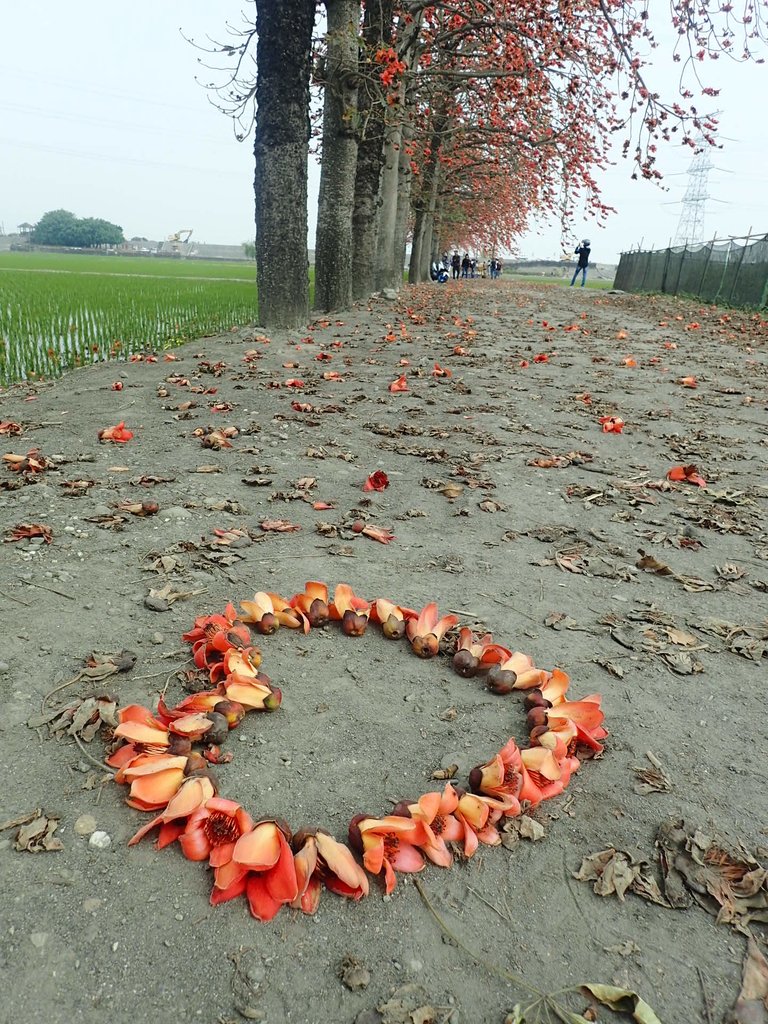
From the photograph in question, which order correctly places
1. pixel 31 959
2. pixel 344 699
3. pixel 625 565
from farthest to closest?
pixel 625 565, pixel 344 699, pixel 31 959

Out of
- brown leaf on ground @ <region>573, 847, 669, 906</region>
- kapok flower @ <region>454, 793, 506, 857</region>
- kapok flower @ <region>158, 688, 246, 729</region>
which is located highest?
kapok flower @ <region>158, 688, 246, 729</region>

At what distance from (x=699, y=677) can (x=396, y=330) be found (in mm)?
8131

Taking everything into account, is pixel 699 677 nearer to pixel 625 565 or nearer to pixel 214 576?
pixel 625 565

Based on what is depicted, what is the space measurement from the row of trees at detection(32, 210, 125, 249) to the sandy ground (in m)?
115

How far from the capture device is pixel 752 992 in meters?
1.16

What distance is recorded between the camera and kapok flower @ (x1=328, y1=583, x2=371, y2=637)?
2.16m

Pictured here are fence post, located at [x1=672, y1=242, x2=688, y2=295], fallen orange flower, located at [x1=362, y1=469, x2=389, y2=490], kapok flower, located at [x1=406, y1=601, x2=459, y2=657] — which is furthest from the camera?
fence post, located at [x1=672, y1=242, x2=688, y2=295]

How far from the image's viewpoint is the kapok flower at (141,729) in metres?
1.53

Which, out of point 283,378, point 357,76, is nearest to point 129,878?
point 283,378

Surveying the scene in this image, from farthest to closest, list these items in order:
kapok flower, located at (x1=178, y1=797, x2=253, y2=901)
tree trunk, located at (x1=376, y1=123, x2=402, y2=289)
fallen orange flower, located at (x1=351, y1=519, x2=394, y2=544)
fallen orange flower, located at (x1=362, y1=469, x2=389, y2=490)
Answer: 1. tree trunk, located at (x1=376, y1=123, x2=402, y2=289)
2. fallen orange flower, located at (x1=362, y1=469, x2=389, y2=490)
3. fallen orange flower, located at (x1=351, y1=519, x2=394, y2=544)
4. kapok flower, located at (x1=178, y1=797, x2=253, y2=901)

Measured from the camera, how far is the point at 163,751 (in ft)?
5.10

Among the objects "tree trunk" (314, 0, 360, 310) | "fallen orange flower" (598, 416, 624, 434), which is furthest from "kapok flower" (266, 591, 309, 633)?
"tree trunk" (314, 0, 360, 310)

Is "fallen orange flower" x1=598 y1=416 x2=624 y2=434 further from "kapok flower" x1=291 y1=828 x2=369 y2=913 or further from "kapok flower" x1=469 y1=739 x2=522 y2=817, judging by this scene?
"kapok flower" x1=291 y1=828 x2=369 y2=913

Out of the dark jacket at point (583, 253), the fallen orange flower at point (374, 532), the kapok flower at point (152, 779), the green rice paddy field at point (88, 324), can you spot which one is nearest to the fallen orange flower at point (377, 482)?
the fallen orange flower at point (374, 532)
